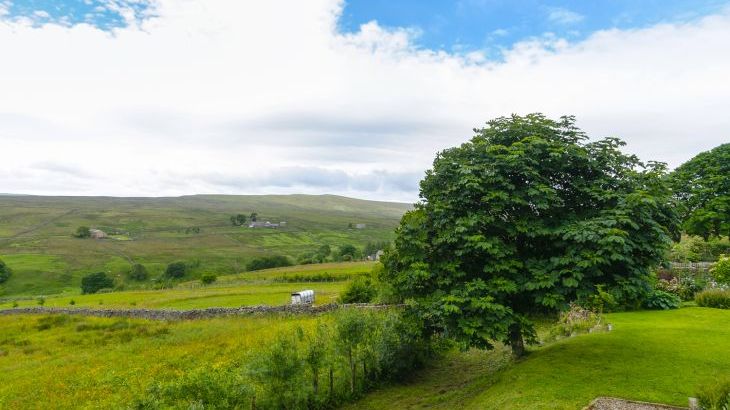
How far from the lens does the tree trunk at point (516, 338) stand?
16516 millimetres

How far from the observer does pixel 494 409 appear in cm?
1341

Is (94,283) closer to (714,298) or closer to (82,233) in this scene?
(82,233)

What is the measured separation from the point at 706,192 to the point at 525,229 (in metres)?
43.3

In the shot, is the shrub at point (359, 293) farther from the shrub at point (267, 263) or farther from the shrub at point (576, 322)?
the shrub at point (267, 263)

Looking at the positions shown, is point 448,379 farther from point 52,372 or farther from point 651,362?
point 52,372

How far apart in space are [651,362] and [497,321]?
17.9ft

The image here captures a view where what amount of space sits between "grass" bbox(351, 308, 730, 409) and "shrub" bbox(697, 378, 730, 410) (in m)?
Result: 0.85

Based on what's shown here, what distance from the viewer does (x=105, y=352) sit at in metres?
27.9

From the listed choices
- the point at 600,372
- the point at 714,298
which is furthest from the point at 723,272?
the point at 600,372

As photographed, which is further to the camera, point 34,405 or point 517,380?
point 34,405

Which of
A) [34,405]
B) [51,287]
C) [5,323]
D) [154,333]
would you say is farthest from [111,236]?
[34,405]

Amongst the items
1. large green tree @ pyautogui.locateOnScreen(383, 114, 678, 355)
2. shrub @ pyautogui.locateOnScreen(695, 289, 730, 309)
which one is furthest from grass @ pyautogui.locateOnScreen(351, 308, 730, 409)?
shrub @ pyautogui.locateOnScreen(695, 289, 730, 309)

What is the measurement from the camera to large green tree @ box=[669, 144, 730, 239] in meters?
42.5

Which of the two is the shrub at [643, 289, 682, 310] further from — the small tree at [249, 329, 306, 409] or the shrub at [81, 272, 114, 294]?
the shrub at [81, 272, 114, 294]
